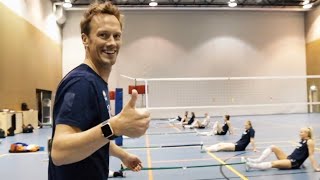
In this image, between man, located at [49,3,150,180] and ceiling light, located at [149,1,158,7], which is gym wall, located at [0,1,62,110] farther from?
man, located at [49,3,150,180]

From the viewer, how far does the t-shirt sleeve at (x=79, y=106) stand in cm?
142

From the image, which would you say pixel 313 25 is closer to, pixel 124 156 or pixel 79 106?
→ pixel 124 156

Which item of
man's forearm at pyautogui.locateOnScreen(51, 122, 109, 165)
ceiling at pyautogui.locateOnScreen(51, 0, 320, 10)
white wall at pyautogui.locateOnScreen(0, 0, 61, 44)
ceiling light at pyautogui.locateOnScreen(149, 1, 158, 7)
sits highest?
ceiling at pyautogui.locateOnScreen(51, 0, 320, 10)

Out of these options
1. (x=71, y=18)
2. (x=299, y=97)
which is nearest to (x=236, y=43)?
(x=299, y=97)

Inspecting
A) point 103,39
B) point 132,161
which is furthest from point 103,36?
point 132,161

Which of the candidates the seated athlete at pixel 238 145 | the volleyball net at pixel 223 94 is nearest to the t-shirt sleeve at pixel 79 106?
the seated athlete at pixel 238 145

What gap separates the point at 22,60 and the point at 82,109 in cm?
1859

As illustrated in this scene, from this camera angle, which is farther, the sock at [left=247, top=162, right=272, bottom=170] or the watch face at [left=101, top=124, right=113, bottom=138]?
the sock at [left=247, top=162, right=272, bottom=170]

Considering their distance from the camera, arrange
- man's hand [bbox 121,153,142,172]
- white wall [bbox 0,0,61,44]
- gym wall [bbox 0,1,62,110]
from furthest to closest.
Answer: white wall [bbox 0,0,61,44] → gym wall [bbox 0,1,62,110] → man's hand [bbox 121,153,142,172]

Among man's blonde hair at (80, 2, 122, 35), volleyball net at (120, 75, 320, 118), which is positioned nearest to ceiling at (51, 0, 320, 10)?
volleyball net at (120, 75, 320, 118)

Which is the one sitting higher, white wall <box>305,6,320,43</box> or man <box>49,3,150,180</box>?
white wall <box>305,6,320,43</box>

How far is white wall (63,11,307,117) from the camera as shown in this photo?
1065 inches

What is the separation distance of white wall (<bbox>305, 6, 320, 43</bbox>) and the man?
28698 mm

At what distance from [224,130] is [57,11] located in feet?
56.2
